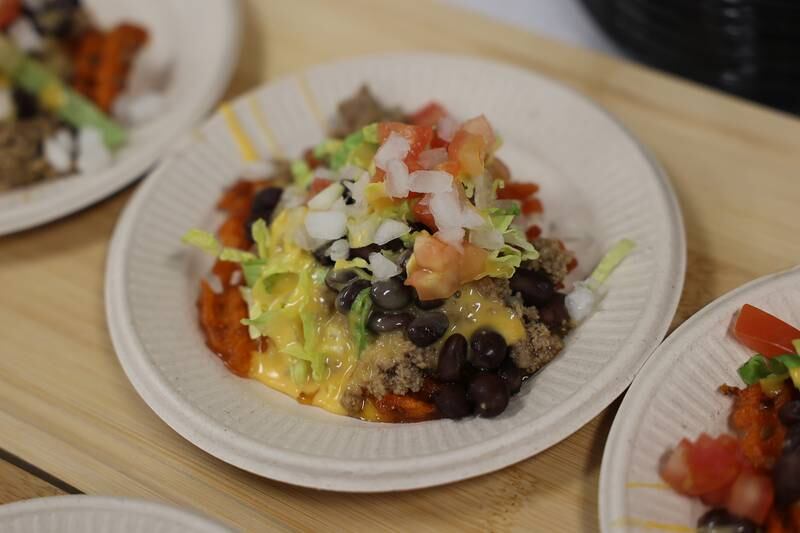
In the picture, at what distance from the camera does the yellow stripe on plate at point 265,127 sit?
2990 mm

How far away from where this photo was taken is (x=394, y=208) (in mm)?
2195

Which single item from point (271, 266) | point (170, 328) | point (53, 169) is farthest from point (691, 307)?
point (53, 169)

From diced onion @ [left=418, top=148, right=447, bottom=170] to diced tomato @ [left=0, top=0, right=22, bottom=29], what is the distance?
1985 mm

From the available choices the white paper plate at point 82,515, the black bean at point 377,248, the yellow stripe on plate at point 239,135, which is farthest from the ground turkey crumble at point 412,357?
the yellow stripe on plate at point 239,135

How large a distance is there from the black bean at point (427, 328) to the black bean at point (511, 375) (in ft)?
0.59

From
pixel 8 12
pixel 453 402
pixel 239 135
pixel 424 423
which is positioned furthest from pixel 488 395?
pixel 8 12

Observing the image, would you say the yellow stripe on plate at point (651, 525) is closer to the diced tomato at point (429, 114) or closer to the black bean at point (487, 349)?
the black bean at point (487, 349)

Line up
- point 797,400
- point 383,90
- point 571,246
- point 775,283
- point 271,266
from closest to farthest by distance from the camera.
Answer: point 797,400 → point 775,283 → point 271,266 → point 571,246 → point 383,90

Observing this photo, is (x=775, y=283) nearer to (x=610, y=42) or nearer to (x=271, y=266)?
(x=271, y=266)

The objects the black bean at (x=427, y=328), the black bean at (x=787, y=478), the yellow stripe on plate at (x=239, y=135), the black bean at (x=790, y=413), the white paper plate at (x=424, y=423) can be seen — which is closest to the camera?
the black bean at (x=787, y=478)

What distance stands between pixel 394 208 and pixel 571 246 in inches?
24.8

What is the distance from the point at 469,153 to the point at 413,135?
166mm

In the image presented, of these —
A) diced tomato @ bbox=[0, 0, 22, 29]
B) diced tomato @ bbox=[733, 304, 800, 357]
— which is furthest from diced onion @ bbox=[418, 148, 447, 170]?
diced tomato @ bbox=[0, 0, 22, 29]

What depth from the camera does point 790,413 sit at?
1839 millimetres
